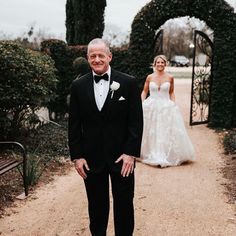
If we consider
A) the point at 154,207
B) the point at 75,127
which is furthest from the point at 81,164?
the point at 154,207

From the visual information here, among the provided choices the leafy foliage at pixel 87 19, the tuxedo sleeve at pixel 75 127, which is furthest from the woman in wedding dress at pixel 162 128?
the leafy foliage at pixel 87 19

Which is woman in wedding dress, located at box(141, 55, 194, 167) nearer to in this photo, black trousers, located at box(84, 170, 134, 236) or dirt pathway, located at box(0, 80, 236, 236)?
dirt pathway, located at box(0, 80, 236, 236)

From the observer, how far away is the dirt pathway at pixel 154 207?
439 cm

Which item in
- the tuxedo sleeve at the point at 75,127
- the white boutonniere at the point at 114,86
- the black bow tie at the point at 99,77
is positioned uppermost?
the black bow tie at the point at 99,77

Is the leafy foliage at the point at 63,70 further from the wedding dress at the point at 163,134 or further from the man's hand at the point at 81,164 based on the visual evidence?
the man's hand at the point at 81,164

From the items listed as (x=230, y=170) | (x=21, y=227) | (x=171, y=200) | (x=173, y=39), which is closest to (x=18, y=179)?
(x=21, y=227)

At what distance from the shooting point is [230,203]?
5.24m

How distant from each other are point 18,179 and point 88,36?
9406 mm

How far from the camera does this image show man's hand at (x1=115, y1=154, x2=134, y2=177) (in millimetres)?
3371

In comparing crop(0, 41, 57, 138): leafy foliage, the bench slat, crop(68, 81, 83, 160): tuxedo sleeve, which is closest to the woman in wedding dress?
crop(0, 41, 57, 138): leafy foliage

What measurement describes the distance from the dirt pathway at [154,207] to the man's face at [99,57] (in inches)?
75.9

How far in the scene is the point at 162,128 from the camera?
7.53 metres

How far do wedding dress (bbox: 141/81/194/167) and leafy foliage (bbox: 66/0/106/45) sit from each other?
7390 mm

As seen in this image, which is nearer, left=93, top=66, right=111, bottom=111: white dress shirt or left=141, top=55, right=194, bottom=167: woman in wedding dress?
left=93, top=66, right=111, bottom=111: white dress shirt
